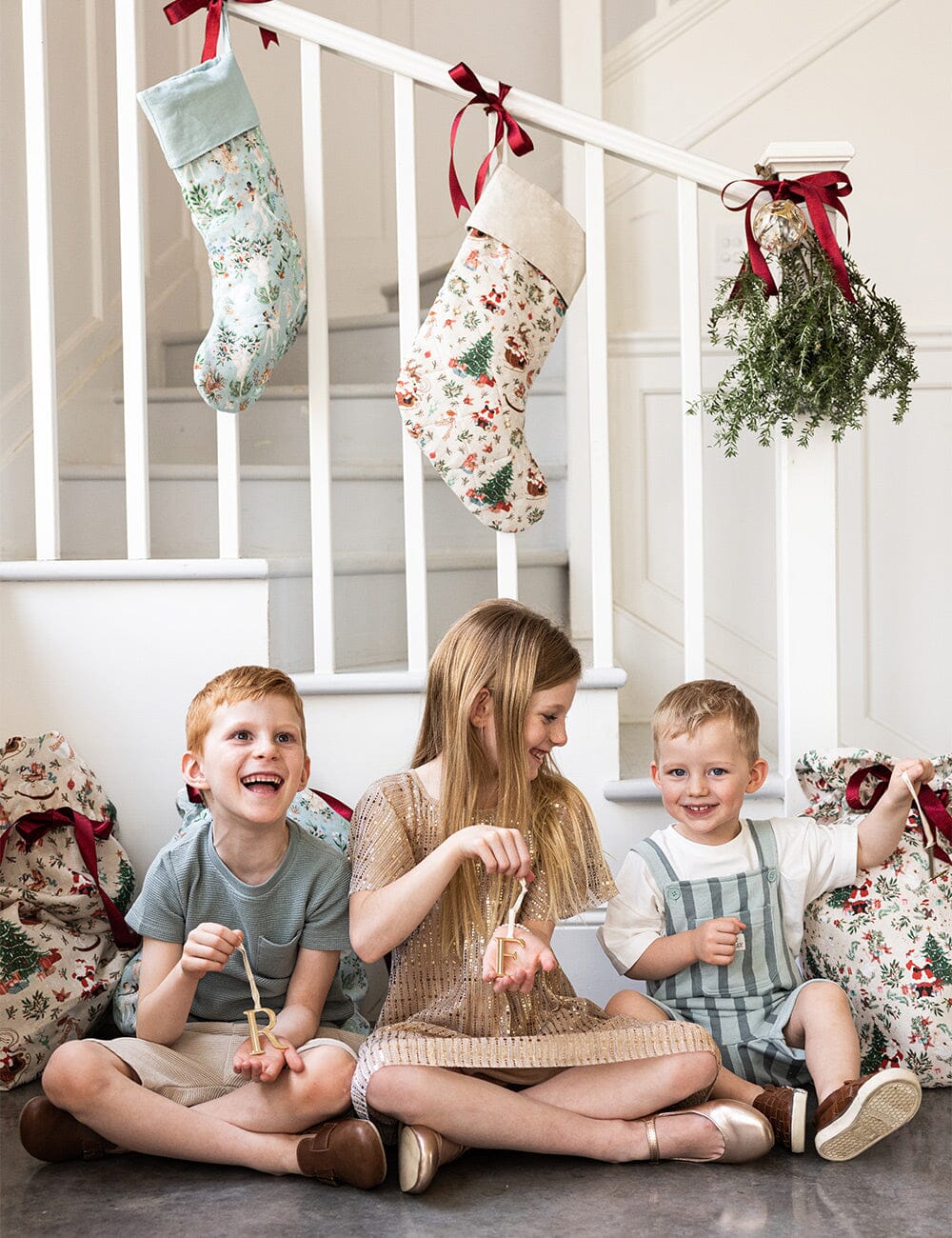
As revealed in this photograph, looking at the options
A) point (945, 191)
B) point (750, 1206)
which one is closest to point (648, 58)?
point (945, 191)

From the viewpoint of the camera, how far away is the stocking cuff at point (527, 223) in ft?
5.83

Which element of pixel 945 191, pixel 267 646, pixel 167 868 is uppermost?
pixel 945 191

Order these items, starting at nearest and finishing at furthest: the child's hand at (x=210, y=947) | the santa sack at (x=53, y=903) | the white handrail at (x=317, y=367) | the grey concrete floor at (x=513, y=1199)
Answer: the grey concrete floor at (x=513, y=1199)
the child's hand at (x=210, y=947)
the santa sack at (x=53, y=903)
the white handrail at (x=317, y=367)

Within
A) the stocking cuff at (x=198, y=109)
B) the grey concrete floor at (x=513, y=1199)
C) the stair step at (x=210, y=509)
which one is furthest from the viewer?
the stair step at (x=210, y=509)

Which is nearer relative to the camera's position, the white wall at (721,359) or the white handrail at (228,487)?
the white handrail at (228,487)

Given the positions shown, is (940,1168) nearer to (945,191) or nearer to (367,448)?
(367,448)

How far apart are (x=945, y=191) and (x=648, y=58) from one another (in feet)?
2.19

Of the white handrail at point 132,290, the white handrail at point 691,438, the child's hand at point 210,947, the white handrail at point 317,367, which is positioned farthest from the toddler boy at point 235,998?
the white handrail at point 691,438

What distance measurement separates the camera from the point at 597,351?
187 cm

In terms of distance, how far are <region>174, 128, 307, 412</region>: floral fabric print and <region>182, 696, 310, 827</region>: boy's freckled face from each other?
49cm

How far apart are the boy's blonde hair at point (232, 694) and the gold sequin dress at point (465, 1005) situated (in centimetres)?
17

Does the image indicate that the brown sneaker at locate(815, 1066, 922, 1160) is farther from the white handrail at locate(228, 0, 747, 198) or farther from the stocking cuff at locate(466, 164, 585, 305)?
the white handrail at locate(228, 0, 747, 198)

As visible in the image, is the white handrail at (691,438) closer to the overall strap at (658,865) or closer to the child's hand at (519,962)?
the overall strap at (658,865)

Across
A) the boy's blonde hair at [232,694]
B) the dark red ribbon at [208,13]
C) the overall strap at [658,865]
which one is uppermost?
the dark red ribbon at [208,13]
